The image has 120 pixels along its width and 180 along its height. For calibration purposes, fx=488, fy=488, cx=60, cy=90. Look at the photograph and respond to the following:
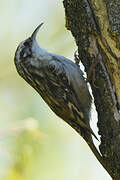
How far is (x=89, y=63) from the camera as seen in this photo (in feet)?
10.7

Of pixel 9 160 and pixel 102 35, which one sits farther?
pixel 9 160

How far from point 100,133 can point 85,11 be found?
0.80 m

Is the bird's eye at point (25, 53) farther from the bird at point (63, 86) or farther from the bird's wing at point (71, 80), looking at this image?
the bird's wing at point (71, 80)

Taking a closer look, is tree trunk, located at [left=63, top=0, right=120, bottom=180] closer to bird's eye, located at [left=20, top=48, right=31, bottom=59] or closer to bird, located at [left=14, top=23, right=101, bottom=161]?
bird, located at [left=14, top=23, right=101, bottom=161]

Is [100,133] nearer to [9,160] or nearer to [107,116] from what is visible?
[107,116]

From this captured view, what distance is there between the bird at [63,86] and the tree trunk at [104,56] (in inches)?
13.2

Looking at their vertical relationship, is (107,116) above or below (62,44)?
above

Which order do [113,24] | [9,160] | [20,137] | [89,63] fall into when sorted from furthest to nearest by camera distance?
[20,137], [9,160], [89,63], [113,24]

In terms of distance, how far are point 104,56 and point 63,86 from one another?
2.13 feet

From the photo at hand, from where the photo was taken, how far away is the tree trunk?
3080 mm

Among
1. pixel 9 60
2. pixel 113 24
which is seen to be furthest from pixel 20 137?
pixel 113 24

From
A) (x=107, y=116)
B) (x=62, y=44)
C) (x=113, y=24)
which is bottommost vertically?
(x=62, y=44)

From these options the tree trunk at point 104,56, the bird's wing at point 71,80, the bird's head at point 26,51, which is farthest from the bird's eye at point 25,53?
the tree trunk at point 104,56

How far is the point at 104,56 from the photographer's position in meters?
3.15
